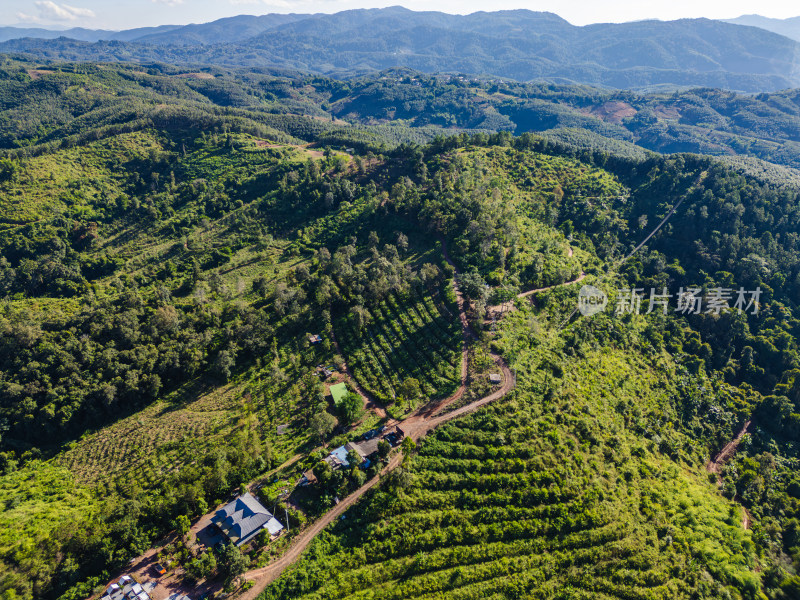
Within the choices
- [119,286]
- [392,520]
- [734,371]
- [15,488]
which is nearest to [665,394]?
[734,371]

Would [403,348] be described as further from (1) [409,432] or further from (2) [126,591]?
(2) [126,591]

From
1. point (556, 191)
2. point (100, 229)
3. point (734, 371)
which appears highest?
point (556, 191)

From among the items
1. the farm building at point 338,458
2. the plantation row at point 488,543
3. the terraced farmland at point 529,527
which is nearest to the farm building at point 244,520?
the terraced farmland at point 529,527

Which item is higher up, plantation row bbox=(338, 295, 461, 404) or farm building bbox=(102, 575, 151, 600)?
plantation row bbox=(338, 295, 461, 404)

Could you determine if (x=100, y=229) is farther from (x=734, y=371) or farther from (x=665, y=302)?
(x=734, y=371)

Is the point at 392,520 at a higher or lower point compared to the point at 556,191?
lower

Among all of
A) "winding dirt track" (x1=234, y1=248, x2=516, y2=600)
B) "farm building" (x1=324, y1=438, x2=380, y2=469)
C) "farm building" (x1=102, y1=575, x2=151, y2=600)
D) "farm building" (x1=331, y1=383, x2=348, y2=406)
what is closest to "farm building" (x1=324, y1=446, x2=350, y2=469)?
"farm building" (x1=324, y1=438, x2=380, y2=469)

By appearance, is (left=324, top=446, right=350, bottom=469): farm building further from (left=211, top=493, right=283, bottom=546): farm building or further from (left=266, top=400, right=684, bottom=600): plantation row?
(left=211, top=493, right=283, bottom=546): farm building
